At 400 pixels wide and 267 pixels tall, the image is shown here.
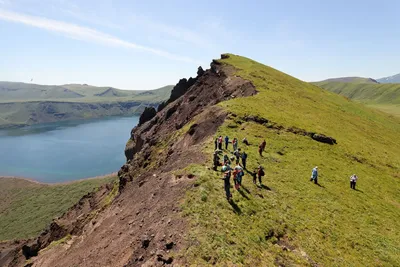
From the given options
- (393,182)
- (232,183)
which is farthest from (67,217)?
(393,182)

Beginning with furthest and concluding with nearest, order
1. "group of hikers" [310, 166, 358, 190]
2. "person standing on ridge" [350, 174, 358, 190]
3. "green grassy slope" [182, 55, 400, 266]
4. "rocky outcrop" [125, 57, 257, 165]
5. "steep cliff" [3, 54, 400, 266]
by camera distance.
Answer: "rocky outcrop" [125, 57, 257, 165] < "person standing on ridge" [350, 174, 358, 190] < "group of hikers" [310, 166, 358, 190] < "green grassy slope" [182, 55, 400, 266] < "steep cliff" [3, 54, 400, 266]

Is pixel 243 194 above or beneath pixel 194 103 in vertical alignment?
beneath

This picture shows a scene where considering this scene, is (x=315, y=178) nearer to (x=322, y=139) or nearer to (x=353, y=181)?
(x=353, y=181)

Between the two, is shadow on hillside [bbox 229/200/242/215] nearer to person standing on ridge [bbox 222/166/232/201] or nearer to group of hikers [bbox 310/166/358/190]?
person standing on ridge [bbox 222/166/232/201]

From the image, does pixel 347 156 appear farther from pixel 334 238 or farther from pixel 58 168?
pixel 58 168

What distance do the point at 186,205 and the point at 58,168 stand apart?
20036 centimetres

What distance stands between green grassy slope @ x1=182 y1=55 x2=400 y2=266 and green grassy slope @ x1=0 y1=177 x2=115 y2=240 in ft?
307

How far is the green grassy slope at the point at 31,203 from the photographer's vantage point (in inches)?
4122

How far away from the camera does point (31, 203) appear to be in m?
127

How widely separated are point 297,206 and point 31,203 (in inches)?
5277

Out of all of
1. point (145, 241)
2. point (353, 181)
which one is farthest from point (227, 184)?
point (353, 181)

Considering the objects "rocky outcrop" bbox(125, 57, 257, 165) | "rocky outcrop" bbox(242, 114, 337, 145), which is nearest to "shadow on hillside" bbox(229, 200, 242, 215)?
"rocky outcrop" bbox(242, 114, 337, 145)

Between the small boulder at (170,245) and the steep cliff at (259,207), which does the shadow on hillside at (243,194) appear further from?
the small boulder at (170,245)

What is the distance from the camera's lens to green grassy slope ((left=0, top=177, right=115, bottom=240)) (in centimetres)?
10469
